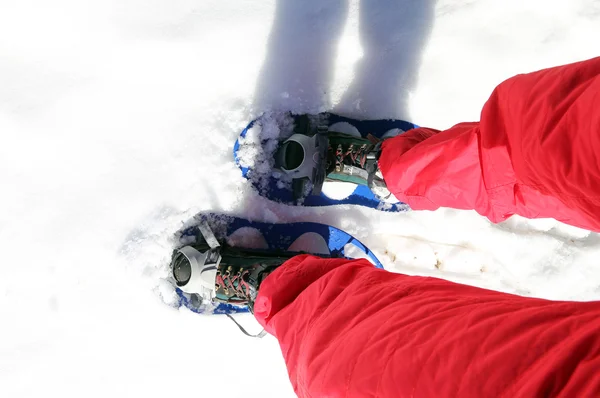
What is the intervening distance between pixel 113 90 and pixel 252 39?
1.70 ft

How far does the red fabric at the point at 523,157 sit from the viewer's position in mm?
750

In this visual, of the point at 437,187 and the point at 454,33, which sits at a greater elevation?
the point at 454,33

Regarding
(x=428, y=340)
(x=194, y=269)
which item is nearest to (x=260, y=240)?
(x=194, y=269)

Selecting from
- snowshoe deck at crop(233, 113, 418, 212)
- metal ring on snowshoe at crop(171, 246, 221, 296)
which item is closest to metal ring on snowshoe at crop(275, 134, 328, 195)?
snowshoe deck at crop(233, 113, 418, 212)

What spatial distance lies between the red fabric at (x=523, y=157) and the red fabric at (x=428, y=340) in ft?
0.80

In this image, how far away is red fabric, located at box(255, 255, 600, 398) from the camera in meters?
0.58

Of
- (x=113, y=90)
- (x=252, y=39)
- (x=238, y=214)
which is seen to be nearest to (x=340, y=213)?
(x=238, y=214)

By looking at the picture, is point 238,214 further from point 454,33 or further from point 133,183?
point 454,33

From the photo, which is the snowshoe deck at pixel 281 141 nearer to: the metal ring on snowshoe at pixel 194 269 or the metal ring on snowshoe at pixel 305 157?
the metal ring on snowshoe at pixel 305 157

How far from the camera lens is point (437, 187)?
1.15m

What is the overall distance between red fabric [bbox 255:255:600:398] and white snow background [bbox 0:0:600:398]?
2.11ft

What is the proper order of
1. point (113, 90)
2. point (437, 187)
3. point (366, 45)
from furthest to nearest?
point (366, 45) → point (113, 90) → point (437, 187)

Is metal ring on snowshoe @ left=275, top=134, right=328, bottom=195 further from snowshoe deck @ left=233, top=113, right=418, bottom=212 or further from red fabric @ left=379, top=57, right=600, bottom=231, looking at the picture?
red fabric @ left=379, top=57, right=600, bottom=231

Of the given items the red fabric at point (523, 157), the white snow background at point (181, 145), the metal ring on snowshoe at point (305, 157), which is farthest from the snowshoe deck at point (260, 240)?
the red fabric at point (523, 157)
